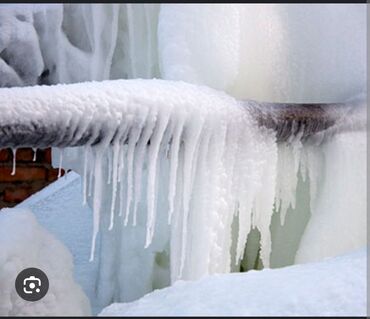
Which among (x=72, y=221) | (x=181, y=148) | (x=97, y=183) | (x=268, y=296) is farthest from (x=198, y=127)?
(x=72, y=221)

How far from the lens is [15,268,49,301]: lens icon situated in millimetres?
788

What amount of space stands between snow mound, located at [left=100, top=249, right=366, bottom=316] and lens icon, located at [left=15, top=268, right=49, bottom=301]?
0.12 metres

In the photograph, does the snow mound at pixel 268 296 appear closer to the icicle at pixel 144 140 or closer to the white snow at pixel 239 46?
the icicle at pixel 144 140

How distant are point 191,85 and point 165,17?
13 cm

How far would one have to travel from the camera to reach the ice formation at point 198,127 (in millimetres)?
818

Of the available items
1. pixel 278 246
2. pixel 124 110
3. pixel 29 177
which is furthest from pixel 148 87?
pixel 29 177

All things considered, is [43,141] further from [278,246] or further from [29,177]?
[29,177]

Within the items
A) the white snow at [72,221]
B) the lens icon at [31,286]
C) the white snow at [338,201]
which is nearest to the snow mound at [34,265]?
the lens icon at [31,286]

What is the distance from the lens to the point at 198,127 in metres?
0.84

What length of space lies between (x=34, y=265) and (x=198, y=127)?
0.97ft

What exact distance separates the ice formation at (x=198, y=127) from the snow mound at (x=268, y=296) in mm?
142

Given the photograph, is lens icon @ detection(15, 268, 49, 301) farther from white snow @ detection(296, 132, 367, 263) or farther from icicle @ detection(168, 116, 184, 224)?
white snow @ detection(296, 132, 367, 263)

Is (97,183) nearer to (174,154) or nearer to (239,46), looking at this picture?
(174,154)

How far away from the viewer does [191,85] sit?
87cm
